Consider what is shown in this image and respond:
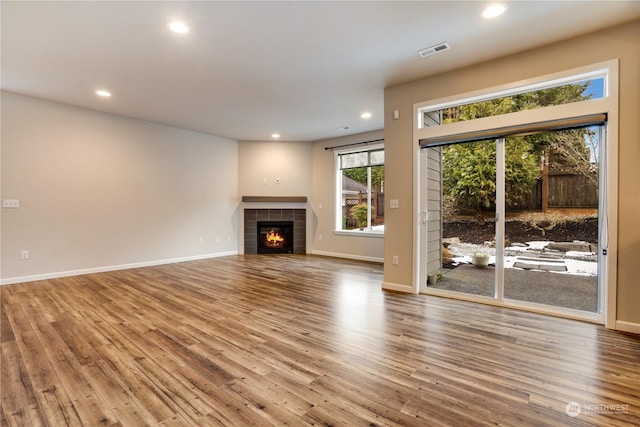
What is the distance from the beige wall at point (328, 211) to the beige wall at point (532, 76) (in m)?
2.34

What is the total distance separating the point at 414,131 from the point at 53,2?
12.1ft

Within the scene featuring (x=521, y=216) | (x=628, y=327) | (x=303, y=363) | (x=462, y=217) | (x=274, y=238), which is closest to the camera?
(x=303, y=363)

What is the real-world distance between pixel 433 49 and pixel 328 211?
14.6ft

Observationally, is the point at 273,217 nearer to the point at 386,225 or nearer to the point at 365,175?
the point at 365,175

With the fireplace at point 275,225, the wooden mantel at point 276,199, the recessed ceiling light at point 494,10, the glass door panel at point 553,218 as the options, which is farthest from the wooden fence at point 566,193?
the fireplace at point 275,225

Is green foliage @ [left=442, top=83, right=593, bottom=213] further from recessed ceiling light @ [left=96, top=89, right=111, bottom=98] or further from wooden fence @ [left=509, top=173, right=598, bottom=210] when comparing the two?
recessed ceiling light @ [left=96, top=89, right=111, bottom=98]

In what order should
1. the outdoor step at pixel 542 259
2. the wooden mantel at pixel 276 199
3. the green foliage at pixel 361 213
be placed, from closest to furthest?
the outdoor step at pixel 542 259, the green foliage at pixel 361 213, the wooden mantel at pixel 276 199

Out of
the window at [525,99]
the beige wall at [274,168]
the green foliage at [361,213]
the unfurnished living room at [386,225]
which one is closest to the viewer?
the unfurnished living room at [386,225]

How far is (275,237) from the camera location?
737cm

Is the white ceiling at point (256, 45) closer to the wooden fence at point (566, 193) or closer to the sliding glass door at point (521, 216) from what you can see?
the sliding glass door at point (521, 216)

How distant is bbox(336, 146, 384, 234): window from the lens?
251 inches

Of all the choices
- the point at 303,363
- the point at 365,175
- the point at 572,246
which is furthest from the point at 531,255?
the point at 365,175

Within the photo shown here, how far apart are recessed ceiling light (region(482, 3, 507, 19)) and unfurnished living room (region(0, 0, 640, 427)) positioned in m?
0.02

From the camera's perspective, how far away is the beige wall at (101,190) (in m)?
4.29
